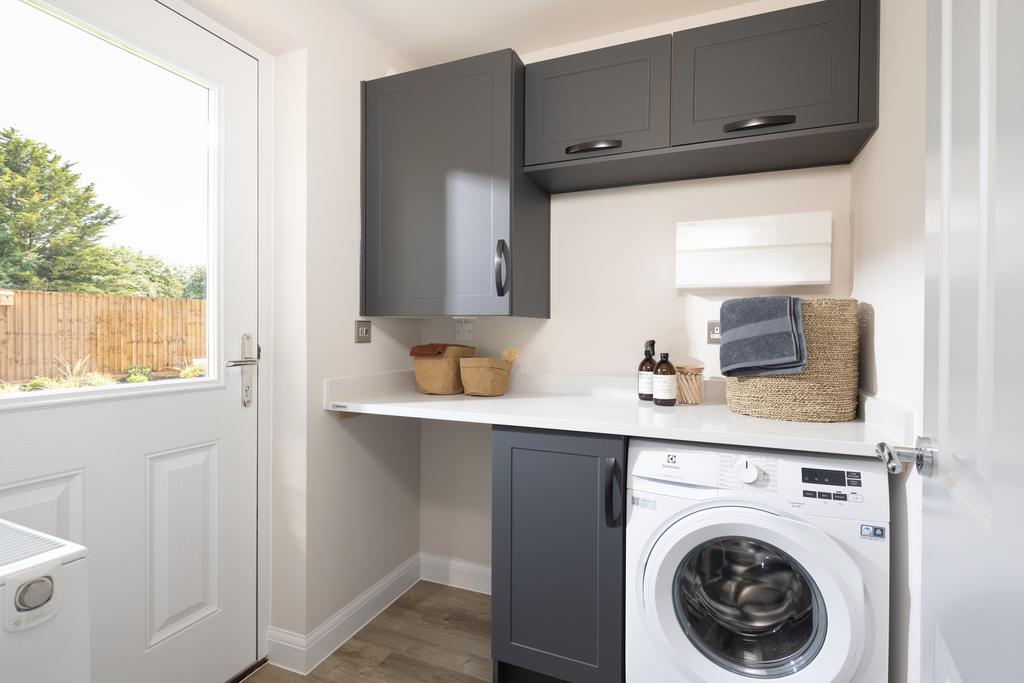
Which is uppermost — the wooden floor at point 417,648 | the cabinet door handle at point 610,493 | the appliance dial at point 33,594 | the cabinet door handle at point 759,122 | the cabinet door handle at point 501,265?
the cabinet door handle at point 759,122

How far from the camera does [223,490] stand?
1708mm

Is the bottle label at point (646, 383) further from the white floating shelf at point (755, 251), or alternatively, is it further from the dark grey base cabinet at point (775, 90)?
the dark grey base cabinet at point (775, 90)

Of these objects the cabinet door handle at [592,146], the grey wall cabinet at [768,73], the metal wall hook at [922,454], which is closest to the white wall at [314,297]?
the cabinet door handle at [592,146]

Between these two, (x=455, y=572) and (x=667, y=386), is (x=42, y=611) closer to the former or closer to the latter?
(x=667, y=386)

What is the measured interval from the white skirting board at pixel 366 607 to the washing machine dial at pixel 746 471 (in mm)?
1465

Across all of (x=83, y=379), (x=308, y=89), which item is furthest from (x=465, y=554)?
(x=308, y=89)

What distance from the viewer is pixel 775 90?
5.34 feet

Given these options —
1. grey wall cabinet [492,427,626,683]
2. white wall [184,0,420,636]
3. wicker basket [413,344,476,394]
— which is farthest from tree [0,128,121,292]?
grey wall cabinet [492,427,626,683]

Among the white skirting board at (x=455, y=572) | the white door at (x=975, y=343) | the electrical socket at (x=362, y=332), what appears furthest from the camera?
the white skirting board at (x=455, y=572)

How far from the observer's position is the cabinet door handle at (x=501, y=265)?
1920mm

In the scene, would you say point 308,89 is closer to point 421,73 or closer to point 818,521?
point 421,73

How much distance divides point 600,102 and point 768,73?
21.7 inches

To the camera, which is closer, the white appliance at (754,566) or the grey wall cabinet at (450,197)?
the white appliance at (754,566)

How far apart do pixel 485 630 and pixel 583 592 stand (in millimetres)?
743
